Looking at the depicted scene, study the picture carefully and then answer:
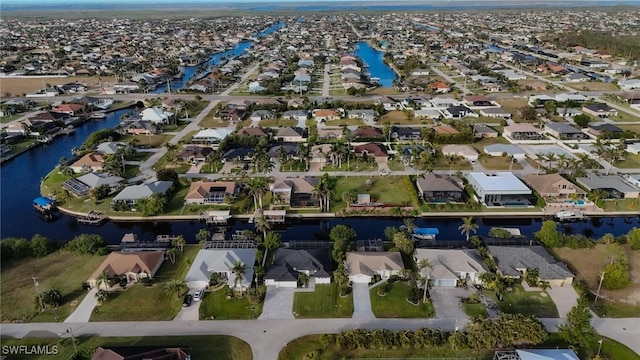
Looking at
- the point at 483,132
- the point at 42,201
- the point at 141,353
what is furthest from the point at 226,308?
the point at 483,132

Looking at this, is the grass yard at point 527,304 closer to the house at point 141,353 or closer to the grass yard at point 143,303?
the house at point 141,353

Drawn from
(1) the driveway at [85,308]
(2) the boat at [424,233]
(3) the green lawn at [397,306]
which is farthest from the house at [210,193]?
(3) the green lawn at [397,306]

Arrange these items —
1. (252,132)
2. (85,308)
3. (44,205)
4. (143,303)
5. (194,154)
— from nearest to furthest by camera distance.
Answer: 1. (85,308)
2. (143,303)
3. (44,205)
4. (194,154)
5. (252,132)

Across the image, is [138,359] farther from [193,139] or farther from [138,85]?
[138,85]

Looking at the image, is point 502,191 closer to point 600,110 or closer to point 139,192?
point 139,192

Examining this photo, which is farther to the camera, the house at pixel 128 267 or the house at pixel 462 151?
the house at pixel 462 151

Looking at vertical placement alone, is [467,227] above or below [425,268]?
above
